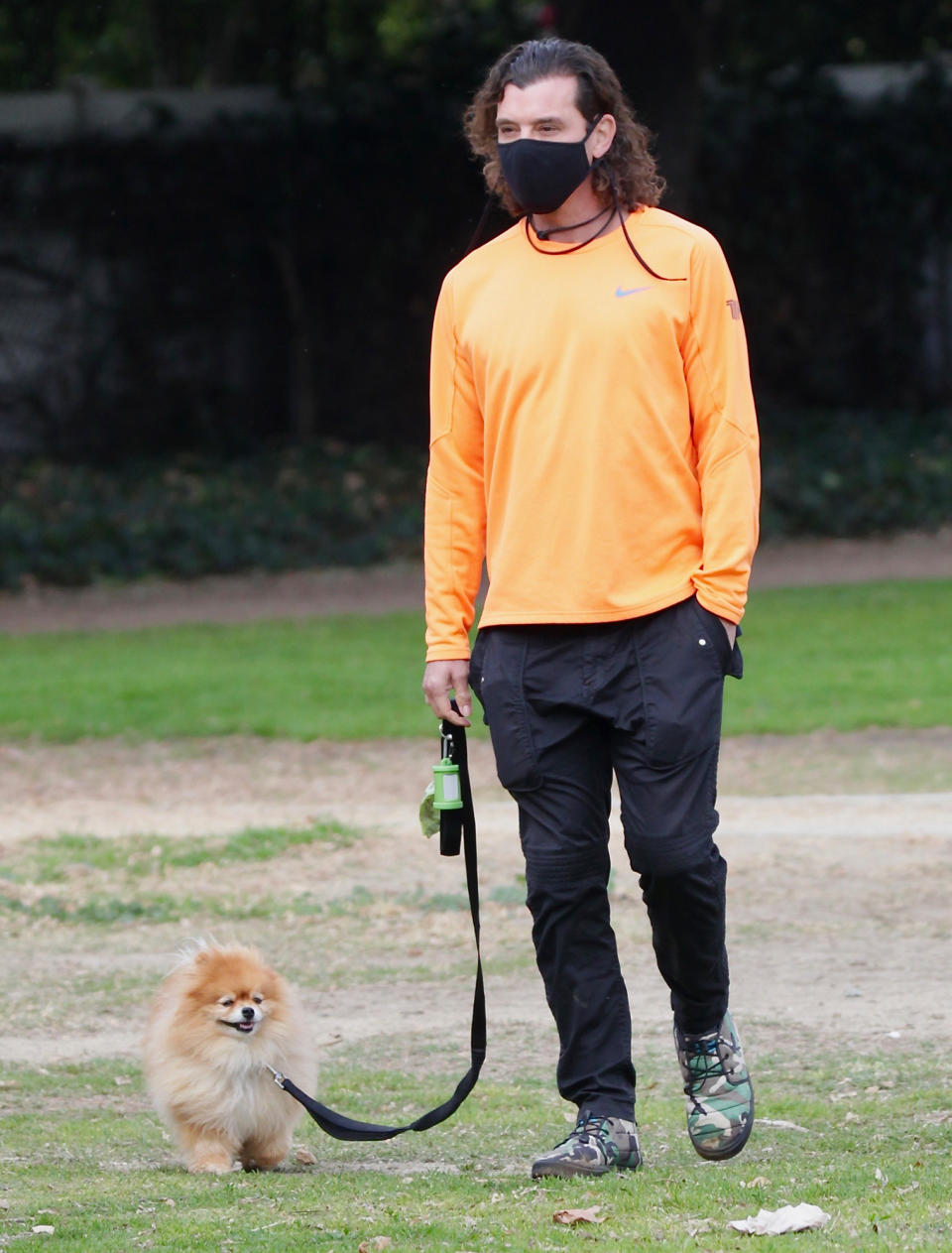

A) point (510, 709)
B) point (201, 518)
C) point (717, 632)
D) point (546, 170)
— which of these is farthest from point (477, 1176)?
point (201, 518)

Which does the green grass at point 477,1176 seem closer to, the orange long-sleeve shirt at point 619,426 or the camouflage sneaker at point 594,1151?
the camouflage sneaker at point 594,1151

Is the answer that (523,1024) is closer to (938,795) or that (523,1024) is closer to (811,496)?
(938,795)

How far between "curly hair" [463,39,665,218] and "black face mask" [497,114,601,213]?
2.1 inches

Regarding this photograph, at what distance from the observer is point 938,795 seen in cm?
973

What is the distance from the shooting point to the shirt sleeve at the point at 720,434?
3.95 m

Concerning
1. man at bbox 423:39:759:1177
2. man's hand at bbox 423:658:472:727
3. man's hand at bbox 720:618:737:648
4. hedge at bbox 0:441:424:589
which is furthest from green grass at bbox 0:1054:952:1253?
hedge at bbox 0:441:424:589

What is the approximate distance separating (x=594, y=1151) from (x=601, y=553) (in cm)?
127

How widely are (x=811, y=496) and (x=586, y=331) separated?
1623 cm

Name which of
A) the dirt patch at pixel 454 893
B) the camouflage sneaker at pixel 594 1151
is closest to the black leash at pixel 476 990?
the camouflage sneaker at pixel 594 1151

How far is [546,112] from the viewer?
4086 millimetres

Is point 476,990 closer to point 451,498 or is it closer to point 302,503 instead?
point 451,498

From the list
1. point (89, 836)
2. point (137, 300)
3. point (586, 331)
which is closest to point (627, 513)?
point (586, 331)

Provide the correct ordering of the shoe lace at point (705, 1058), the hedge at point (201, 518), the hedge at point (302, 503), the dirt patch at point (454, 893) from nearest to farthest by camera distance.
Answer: the shoe lace at point (705, 1058)
the dirt patch at point (454, 893)
the hedge at point (201, 518)
the hedge at point (302, 503)

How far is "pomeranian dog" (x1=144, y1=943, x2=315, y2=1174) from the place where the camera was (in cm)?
456
